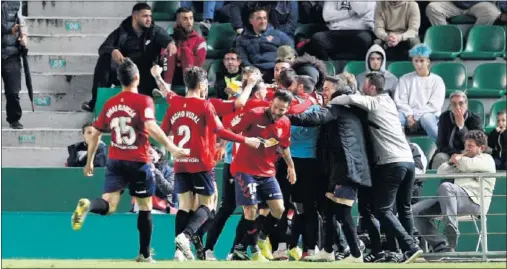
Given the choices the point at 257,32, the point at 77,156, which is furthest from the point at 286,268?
the point at 257,32

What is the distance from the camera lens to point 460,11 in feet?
76.0

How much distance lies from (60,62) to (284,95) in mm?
7705

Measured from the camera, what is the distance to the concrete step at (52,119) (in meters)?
22.2

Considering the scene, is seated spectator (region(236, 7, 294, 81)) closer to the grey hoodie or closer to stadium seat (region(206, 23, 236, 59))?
stadium seat (region(206, 23, 236, 59))

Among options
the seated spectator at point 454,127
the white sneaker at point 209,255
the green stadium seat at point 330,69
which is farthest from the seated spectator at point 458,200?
the green stadium seat at point 330,69

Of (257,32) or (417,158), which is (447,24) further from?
(417,158)

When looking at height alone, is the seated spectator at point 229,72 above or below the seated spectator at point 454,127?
above

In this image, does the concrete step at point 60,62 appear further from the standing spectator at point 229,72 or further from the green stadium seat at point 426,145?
the green stadium seat at point 426,145

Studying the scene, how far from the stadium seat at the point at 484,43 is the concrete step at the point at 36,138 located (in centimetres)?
578

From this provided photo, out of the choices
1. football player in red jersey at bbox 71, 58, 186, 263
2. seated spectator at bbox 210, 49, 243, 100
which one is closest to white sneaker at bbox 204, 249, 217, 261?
football player in red jersey at bbox 71, 58, 186, 263

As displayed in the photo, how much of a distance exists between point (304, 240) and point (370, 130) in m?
1.52

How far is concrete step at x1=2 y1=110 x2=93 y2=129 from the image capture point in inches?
875

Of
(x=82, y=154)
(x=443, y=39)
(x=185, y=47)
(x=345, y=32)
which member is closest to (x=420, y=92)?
(x=345, y=32)

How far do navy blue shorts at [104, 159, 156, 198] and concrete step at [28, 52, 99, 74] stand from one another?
7.81 m
